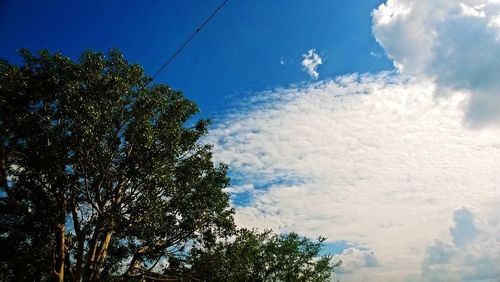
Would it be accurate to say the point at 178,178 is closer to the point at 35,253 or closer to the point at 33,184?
the point at 33,184

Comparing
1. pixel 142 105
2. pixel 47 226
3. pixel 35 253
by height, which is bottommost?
pixel 35 253

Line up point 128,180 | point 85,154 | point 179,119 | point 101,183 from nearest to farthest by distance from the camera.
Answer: point 85,154, point 101,183, point 128,180, point 179,119

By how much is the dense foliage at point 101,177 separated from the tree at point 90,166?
49mm

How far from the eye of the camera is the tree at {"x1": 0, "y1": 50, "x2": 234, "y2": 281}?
16.0 m

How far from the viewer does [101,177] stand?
677 inches

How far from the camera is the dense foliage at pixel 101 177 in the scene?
631 inches

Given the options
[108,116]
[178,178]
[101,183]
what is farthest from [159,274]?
[108,116]

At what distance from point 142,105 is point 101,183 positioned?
13.3 ft

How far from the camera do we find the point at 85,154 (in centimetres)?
1599

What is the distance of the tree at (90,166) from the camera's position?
16.0 metres

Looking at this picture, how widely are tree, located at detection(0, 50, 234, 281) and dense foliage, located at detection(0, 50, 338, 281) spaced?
5 cm

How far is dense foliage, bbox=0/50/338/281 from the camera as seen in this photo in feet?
52.5

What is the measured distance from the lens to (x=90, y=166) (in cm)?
1656

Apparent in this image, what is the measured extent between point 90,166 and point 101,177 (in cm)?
88
